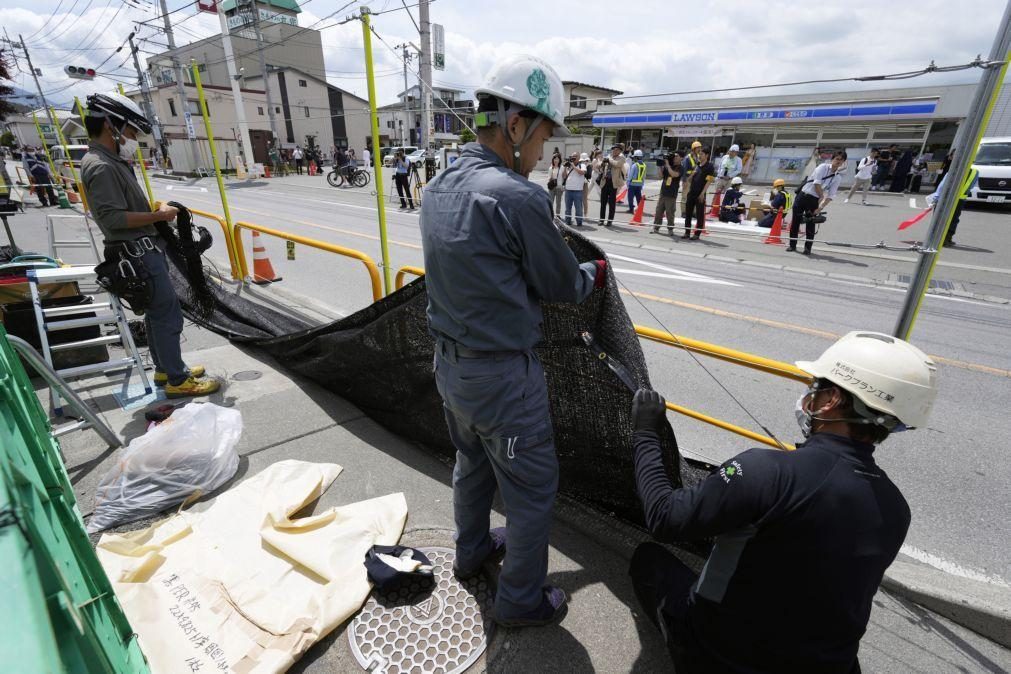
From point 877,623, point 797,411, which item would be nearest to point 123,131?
point 797,411

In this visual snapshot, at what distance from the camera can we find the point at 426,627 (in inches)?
83.4

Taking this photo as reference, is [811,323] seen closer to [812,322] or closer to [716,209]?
[812,322]

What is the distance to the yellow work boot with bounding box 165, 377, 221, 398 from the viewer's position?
3.84 meters

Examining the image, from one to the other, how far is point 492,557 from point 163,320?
317 cm

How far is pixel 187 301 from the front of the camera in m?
5.29

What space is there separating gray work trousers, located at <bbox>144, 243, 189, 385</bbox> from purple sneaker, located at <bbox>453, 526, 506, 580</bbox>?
2945 millimetres

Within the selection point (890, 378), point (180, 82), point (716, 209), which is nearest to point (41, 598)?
point (890, 378)

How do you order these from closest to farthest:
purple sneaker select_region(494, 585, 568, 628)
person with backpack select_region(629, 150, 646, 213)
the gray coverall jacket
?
the gray coverall jacket < purple sneaker select_region(494, 585, 568, 628) < person with backpack select_region(629, 150, 646, 213)

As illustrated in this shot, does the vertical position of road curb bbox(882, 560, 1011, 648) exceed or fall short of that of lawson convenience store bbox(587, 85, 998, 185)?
it falls short

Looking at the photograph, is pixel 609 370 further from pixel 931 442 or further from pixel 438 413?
pixel 931 442

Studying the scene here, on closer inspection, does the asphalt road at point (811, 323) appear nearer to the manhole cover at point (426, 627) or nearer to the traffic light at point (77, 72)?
the manhole cover at point (426, 627)

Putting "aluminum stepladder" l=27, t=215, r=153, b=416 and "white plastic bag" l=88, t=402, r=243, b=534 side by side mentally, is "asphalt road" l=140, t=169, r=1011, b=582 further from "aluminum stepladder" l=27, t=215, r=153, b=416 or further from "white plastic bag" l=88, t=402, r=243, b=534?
"white plastic bag" l=88, t=402, r=243, b=534

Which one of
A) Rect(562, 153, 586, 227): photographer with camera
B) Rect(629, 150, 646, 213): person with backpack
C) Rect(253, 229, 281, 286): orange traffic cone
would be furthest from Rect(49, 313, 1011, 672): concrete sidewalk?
Rect(629, 150, 646, 213): person with backpack

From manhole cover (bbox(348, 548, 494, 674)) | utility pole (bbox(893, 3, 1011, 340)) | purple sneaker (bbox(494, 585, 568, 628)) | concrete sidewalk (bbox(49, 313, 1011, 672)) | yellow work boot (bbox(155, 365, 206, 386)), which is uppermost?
utility pole (bbox(893, 3, 1011, 340))
